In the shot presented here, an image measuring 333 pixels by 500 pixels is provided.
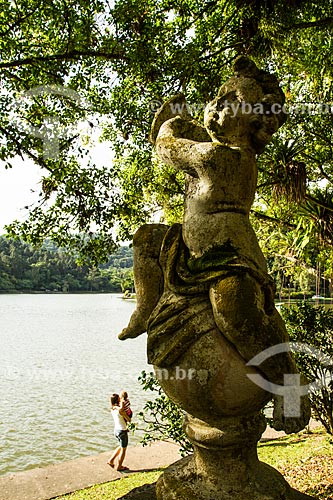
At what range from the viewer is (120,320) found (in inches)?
1483

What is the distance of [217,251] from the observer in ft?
8.39

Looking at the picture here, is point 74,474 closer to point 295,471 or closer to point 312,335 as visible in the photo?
point 295,471

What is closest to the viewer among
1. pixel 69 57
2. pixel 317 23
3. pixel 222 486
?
pixel 222 486

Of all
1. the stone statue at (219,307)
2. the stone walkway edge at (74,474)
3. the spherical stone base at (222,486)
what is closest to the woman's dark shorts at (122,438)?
the stone walkway edge at (74,474)

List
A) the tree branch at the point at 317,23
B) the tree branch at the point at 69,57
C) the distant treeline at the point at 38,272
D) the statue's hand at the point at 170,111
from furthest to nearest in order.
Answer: the distant treeline at the point at 38,272 → the tree branch at the point at 317,23 → the tree branch at the point at 69,57 → the statue's hand at the point at 170,111

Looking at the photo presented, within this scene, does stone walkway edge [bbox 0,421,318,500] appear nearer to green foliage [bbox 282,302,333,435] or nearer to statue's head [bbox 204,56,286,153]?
green foliage [bbox 282,302,333,435]

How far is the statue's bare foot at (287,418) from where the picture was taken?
2.55 metres

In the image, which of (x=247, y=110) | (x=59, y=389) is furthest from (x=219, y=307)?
(x=59, y=389)

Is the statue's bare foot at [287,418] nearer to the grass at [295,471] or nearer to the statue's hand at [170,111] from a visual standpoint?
the statue's hand at [170,111]

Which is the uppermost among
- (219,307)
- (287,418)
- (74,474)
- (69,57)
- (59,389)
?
(69,57)

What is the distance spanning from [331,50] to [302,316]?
366cm

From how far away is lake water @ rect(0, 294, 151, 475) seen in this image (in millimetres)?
10086

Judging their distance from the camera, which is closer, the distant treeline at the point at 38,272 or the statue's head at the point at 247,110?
the statue's head at the point at 247,110

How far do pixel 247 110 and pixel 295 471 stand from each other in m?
5.30
